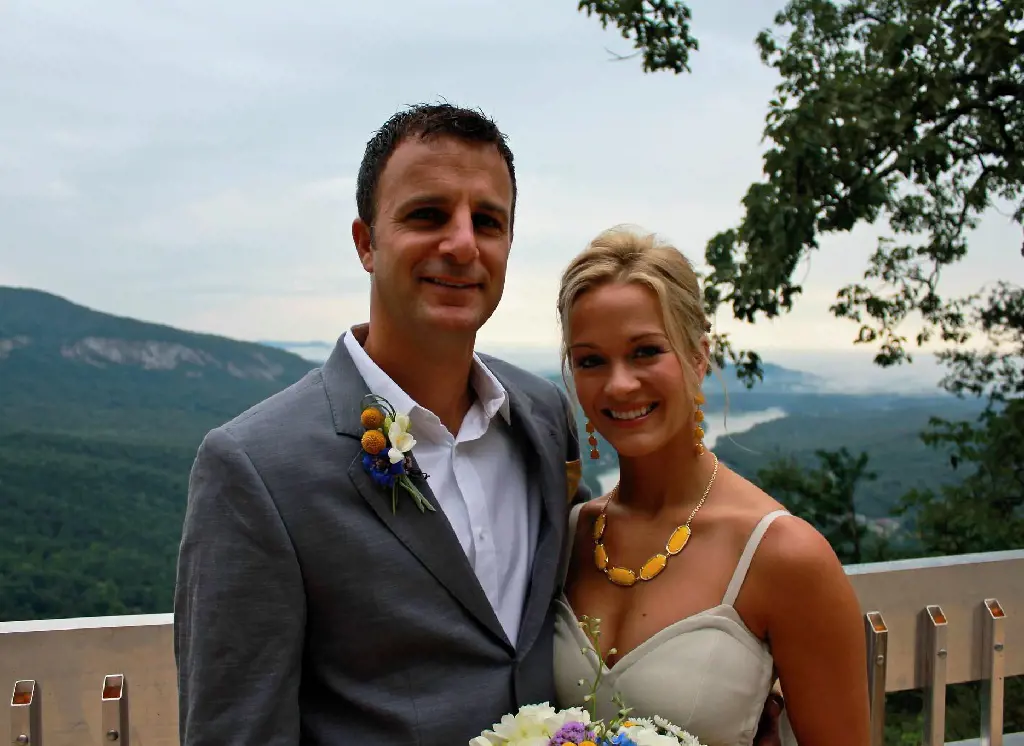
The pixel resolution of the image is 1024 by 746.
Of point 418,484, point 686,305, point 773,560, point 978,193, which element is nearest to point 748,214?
point 978,193

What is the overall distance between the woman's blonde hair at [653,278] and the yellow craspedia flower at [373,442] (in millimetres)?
585

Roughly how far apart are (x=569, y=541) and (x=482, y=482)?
364 mm

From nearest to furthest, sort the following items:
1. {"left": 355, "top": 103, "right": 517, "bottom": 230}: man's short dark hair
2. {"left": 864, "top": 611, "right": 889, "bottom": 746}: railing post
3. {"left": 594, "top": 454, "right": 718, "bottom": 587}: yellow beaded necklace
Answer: {"left": 355, "top": 103, "right": 517, "bottom": 230}: man's short dark hair
{"left": 594, "top": 454, "right": 718, "bottom": 587}: yellow beaded necklace
{"left": 864, "top": 611, "right": 889, "bottom": 746}: railing post

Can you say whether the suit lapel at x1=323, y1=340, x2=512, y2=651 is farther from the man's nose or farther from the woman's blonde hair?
the woman's blonde hair

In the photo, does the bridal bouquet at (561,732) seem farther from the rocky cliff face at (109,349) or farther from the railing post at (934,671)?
the rocky cliff face at (109,349)

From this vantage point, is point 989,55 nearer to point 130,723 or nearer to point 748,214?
point 748,214

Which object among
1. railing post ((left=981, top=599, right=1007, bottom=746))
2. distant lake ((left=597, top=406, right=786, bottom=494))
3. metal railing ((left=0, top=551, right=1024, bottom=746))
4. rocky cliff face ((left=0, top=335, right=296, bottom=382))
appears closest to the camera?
metal railing ((left=0, top=551, right=1024, bottom=746))

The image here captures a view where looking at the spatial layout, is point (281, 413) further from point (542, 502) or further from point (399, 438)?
point (542, 502)

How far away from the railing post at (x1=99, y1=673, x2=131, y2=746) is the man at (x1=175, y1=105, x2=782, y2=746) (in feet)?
2.16

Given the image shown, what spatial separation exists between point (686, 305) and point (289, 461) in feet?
3.06

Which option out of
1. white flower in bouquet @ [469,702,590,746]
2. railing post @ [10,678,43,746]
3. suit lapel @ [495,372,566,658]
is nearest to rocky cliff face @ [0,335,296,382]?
railing post @ [10,678,43,746]


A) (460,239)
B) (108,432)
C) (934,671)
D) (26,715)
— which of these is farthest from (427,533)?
(108,432)

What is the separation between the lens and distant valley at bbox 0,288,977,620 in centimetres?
338

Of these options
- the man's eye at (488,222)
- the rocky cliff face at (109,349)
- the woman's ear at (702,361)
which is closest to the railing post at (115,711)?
the man's eye at (488,222)
